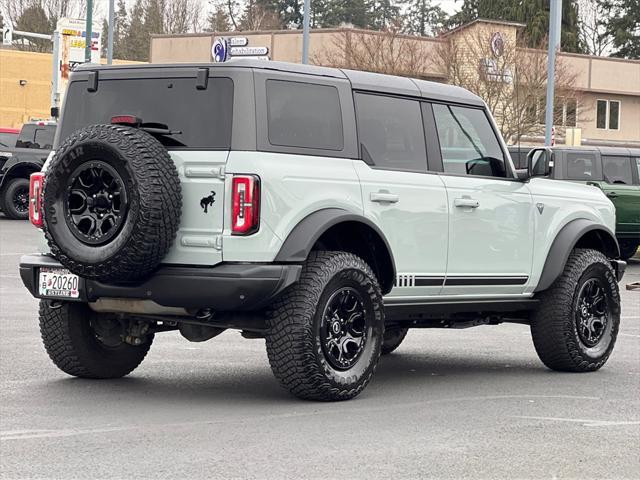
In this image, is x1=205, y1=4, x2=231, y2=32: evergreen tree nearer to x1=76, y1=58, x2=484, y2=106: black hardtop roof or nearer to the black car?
the black car

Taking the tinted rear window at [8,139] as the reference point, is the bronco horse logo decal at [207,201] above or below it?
below

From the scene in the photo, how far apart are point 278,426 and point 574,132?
30.2 metres

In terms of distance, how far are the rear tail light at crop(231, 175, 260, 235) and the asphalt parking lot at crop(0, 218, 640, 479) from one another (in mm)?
1063

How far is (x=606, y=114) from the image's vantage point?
64.2m

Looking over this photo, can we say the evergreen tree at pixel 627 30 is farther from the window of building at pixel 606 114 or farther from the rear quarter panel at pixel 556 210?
the rear quarter panel at pixel 556 210

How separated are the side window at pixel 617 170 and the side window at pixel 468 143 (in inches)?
527

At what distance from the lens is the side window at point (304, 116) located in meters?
8.40

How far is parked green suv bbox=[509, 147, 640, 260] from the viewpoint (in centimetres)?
2267

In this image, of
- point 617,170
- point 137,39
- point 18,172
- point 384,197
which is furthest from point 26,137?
point 137,39

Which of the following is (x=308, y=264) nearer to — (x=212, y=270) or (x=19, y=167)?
(x=212, y=270)

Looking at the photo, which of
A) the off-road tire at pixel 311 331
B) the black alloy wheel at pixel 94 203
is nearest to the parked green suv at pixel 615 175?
the off-road tire at pixel 311 331

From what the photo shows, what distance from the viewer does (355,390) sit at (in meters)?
8.58

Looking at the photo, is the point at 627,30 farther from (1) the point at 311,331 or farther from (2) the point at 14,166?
(1) the point at 311,331

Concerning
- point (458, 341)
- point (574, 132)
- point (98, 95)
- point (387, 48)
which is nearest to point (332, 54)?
point (387, 48)
